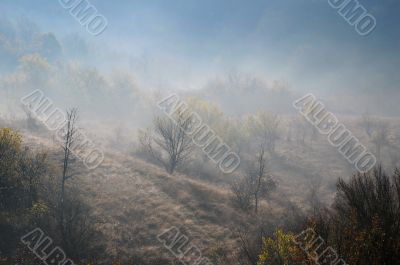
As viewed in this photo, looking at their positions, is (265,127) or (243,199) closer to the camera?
(243,199)

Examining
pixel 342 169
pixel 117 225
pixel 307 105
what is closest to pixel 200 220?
pixel 117 225

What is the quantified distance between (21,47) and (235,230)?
118m

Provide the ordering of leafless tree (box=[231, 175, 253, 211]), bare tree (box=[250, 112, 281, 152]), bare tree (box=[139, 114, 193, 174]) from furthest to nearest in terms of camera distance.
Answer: bare tree (box=[250, 112, 281, 152]) → bare tree (box=[139, 114, 193, 174]) → leafless tree (box=[231, 175, 253, 211])

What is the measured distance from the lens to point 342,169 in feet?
151

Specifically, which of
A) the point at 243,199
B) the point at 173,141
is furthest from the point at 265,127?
the point at 243,199

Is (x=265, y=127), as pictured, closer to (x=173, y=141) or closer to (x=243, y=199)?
(x=173, y=141)

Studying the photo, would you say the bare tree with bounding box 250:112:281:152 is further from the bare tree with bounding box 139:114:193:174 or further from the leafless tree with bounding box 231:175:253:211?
the leafless tree with bounding box 231:175:253:211

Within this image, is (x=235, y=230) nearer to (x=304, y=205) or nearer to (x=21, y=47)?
(x=304, y=205)

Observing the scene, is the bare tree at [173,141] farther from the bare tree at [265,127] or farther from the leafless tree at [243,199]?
the bare tree at [265,127]

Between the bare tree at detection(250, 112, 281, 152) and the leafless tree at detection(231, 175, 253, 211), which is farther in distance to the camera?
the bare tree at detection(250, 112, 281, 152)

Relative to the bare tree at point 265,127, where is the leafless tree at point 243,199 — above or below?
below

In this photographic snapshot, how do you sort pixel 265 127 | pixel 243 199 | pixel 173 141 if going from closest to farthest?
pixel 243 199, pixel 173 141, pixel 265 127

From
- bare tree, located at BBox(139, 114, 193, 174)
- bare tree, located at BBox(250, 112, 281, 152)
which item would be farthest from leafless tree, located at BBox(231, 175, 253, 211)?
bare tree, located at BBox(250, 112, 281, 152)

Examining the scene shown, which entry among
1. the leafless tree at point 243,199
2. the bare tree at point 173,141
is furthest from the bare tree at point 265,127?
the leafless tree at point 243,199
